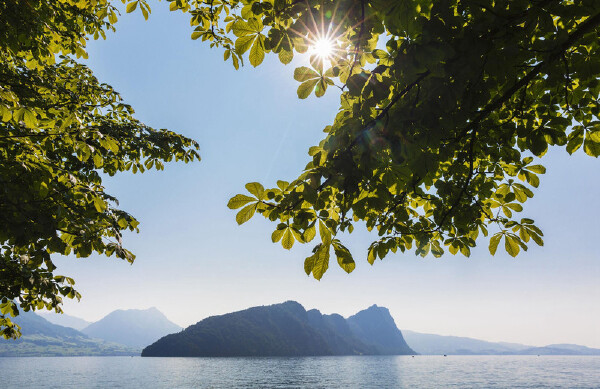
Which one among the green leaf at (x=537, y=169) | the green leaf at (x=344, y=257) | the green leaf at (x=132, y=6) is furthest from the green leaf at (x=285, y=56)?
the green leaf at (x=537, y=169)

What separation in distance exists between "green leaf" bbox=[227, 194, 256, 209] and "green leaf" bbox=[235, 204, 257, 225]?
0.09 meters

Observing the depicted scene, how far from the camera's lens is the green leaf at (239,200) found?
2.98 metres

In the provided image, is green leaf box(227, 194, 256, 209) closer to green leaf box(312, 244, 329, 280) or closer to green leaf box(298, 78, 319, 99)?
green leaf box(312, 244, 329, 280)

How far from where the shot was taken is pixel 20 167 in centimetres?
498

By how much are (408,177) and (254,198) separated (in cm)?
201

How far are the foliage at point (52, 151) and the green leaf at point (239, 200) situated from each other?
10.0 ft

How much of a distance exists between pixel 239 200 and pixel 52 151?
26.3ft

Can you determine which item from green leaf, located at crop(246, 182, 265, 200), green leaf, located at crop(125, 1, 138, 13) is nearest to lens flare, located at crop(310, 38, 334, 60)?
green leaf, located at crop(246, 182, 265, 200)

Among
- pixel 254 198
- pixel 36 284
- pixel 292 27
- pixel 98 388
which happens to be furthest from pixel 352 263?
pixel 98 388

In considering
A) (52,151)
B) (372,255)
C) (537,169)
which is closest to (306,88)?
(372,255)

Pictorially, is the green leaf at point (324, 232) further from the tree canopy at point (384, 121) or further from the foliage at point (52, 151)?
the foliage at point (52, 151)

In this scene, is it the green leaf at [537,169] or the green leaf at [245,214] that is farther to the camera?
the green leaf at [537,169]

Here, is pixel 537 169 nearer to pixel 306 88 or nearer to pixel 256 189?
pixel 306 88

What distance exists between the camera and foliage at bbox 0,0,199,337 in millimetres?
4824
